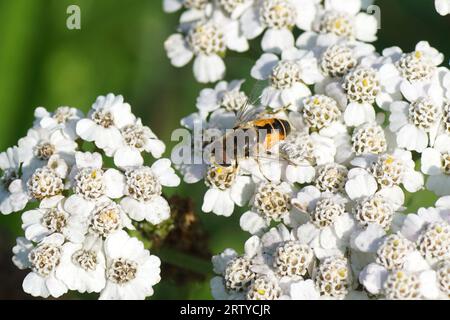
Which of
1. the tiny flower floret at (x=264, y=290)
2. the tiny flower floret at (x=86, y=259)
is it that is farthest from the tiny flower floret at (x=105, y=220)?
the tiny flower floret at (x=264, y=290)

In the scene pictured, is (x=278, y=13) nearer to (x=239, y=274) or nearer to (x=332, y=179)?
(x=332, y=179)

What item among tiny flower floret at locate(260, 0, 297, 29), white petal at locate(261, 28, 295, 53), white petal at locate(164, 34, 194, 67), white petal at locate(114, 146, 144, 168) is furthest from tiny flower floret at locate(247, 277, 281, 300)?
white petal at locate(164, 34, 194, 67)

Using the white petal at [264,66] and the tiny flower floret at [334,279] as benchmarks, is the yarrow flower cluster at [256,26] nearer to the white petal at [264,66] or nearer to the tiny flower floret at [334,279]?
the white petal at [264,66]

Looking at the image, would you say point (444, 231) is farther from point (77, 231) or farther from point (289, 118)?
point (77, 231)

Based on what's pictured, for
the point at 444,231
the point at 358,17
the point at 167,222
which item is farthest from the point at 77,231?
the point at 358,17

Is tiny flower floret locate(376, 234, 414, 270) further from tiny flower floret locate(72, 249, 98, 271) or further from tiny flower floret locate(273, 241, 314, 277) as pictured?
tiny flower floret locate(72, 249, 98, 271)

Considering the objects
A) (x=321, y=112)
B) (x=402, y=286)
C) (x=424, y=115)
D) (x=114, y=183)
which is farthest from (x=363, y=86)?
(x=114, y=183)
